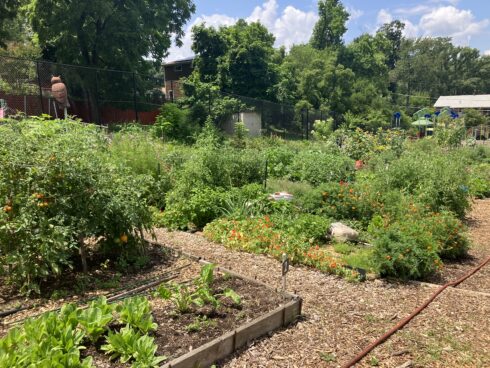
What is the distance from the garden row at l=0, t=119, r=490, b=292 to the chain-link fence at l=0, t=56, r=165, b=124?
523 cm

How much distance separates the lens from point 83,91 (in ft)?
55.6

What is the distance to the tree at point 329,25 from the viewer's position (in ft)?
147

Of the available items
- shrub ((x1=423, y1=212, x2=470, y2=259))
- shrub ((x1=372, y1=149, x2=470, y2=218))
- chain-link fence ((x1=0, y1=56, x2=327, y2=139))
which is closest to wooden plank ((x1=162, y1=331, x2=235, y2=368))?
shrub ((x1=423, y1=212, x2=470, y2=259))

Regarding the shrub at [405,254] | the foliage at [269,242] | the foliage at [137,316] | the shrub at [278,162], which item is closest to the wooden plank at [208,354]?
the foliage at [137,316]

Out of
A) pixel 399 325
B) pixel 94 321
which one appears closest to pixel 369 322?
pixel 399 325

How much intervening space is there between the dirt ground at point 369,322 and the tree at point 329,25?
143 ft

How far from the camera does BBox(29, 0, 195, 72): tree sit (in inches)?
724

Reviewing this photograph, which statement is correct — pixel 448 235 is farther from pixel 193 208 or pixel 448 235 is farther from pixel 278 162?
pixel 278 162

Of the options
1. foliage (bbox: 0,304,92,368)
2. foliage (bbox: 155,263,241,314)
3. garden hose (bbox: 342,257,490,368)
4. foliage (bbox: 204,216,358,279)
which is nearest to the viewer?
foliage (bbox: 0,304,92,368)

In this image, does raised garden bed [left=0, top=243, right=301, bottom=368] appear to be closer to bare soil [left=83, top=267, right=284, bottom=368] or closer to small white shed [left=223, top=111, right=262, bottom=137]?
bare soil [left=83, top=267, right=284, bottom=368]

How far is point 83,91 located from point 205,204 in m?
12.7

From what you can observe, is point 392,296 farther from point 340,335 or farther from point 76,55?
point 76,55

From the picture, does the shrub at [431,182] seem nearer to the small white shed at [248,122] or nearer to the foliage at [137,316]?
the foliage at [137,316]

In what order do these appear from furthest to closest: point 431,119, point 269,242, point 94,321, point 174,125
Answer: point 431,119
point 174,125
point 269,242
point 94,321
